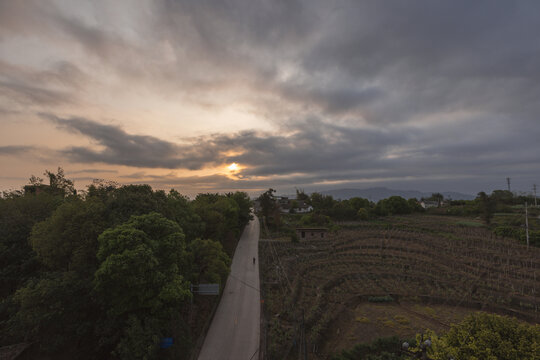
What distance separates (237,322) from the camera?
19.6 meters

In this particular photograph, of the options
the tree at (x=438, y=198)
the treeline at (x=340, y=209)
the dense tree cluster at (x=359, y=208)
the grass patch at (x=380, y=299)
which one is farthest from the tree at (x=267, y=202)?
the tree at (x=438, y=198)

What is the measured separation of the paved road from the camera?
16.2m

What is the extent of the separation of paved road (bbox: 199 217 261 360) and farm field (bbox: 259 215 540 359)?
3.85 feet

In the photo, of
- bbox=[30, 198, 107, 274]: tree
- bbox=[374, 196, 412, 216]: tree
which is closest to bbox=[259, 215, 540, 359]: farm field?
bbox=[30, 198, 107, 274]: tree

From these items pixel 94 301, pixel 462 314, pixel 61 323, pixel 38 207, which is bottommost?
pixel 462 314

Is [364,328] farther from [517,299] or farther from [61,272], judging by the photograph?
[61,272]

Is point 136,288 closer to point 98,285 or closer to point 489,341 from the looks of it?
point 98,285

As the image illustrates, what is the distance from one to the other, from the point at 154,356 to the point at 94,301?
17.5 ft

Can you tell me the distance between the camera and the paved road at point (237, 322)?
16.2 m

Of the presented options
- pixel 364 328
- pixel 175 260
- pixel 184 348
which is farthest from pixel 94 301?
pixel 364 328

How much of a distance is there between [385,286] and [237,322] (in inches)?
674

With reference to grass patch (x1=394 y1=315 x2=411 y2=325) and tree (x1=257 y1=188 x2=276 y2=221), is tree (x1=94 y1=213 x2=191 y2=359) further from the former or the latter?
tree (x1=257 y1=188 x2=276 y2=221)

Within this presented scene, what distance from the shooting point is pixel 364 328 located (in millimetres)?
18734

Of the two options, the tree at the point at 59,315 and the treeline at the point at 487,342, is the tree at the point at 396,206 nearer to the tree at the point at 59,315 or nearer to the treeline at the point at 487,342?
the treeline at the point at 487,342
